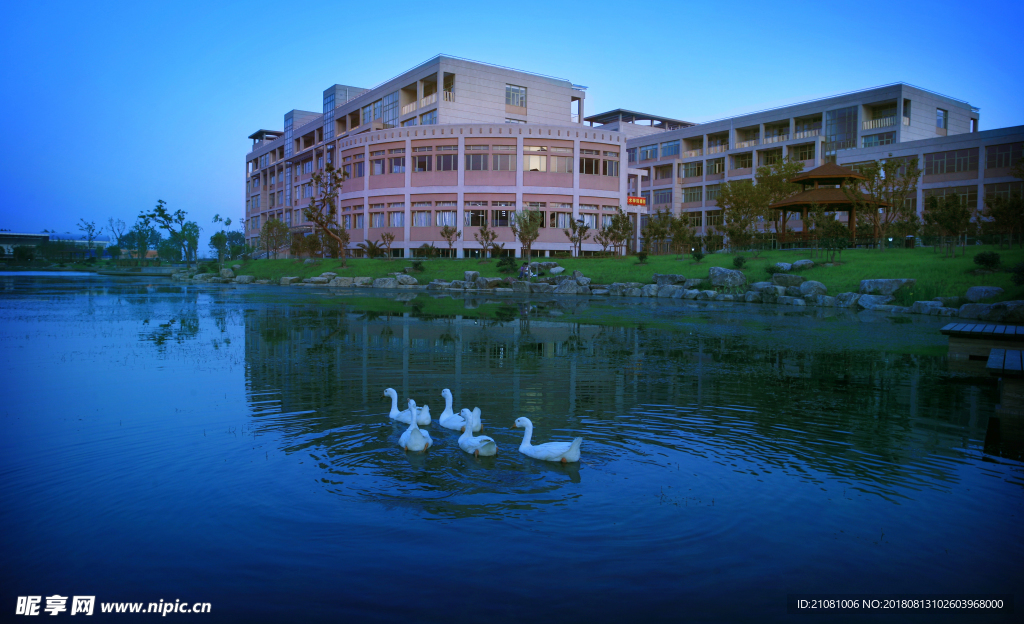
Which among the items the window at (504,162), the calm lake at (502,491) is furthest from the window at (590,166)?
the calm lake at (502,491)

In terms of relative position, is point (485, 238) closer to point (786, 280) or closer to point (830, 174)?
point (786, 280)

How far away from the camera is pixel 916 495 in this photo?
6.53 meters

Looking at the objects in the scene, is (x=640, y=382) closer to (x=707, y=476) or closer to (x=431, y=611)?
(x=707, y=476)

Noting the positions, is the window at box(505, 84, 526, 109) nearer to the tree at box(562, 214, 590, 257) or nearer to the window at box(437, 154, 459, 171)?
the window at box(437, 154, 459, 171)

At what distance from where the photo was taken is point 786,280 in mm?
38031

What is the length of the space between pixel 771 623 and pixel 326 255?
72.7m

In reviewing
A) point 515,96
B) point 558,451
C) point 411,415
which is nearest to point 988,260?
point 558,451

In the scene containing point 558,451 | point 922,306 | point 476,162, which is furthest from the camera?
point 476,162

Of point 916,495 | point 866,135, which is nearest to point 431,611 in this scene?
point 916,495

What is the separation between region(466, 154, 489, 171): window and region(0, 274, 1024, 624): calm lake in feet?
172

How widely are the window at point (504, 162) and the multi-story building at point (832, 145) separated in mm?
16567

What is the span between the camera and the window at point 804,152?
75688 millimetres

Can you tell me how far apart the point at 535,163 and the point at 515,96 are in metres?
13.3

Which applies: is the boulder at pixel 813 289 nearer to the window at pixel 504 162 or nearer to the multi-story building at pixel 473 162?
the multi-story building at pixel 473 162
